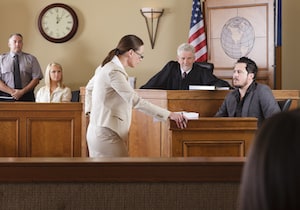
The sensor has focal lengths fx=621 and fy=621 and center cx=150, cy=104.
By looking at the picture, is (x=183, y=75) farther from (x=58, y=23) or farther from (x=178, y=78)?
(x=58, y=23)

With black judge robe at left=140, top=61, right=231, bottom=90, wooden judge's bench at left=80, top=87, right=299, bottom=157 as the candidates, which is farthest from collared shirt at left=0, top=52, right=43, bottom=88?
wooden judge's bench at left=80, top=87, right=299, bottom=157

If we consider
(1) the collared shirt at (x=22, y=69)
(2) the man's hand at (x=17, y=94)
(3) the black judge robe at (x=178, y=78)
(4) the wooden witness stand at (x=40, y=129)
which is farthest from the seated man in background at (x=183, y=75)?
(1) the collared shirt at (x=22, y=69)

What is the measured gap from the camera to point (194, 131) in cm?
412

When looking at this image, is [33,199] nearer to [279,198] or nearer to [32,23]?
[279,198]

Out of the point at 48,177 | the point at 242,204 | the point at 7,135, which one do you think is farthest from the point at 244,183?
the point at 7,135

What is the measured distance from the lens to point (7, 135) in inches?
263

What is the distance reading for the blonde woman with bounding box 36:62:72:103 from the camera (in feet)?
25.9

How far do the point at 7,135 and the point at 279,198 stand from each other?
625 centimetres

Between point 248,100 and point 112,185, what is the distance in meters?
3.19

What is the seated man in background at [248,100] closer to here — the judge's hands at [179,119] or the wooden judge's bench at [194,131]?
the wooden judge's bench at [194,131]

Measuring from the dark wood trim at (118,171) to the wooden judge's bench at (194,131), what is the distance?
2091 millimetres

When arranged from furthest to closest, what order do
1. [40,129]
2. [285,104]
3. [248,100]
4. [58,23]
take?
[58,23]
[40,129]
[285,104]
[248,100]

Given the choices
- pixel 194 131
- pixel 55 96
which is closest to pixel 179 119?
pixel 194 131

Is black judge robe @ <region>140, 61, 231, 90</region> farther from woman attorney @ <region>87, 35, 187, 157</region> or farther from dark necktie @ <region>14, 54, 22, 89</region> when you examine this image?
dark necktie @ <region>14, 54, 22, 89</region>
